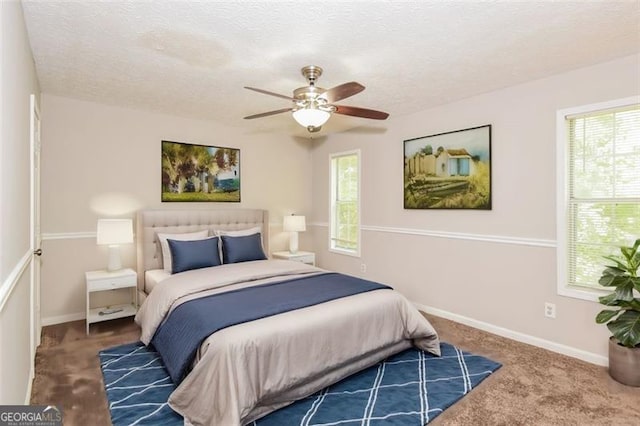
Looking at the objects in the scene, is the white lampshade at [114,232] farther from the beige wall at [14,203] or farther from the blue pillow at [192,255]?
the beige wall at [14,203]

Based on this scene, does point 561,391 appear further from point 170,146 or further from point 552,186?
point 170,146

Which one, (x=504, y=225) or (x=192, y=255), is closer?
(x=504, y=225)

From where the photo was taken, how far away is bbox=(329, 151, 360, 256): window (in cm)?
→ 532

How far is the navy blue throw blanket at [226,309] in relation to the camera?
236 centimetres

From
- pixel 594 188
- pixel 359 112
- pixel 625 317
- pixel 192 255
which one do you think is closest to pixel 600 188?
pixel 594 188

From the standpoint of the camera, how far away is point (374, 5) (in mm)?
2082

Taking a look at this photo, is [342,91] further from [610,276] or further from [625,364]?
[625,364]

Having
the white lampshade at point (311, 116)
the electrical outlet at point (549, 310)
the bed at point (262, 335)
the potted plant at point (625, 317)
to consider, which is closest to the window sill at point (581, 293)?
the electrical outlet at point (549, 310)

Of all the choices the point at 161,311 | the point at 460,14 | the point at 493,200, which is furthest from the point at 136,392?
the point at 493,200

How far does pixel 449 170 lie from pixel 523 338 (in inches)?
74.2

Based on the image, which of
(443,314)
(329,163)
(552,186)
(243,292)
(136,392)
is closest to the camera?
(136,392)

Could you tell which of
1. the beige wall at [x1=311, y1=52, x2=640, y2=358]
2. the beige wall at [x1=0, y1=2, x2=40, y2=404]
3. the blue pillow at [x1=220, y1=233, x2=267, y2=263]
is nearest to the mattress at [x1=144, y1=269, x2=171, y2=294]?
the blue pillow at [x1=220, y1=233, x2=267, y2=263]

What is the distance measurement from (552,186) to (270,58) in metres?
2.73

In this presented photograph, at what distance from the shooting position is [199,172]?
480 centimetres
